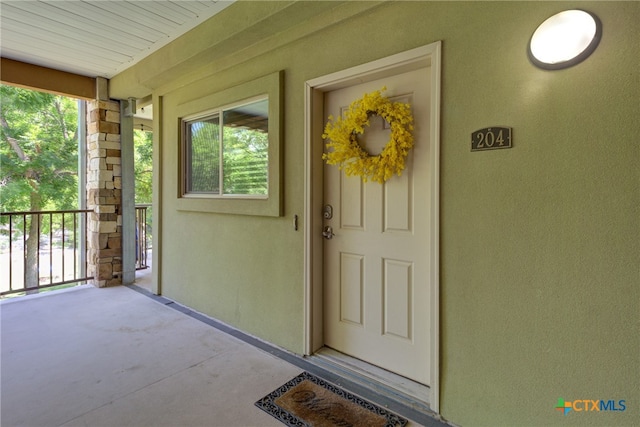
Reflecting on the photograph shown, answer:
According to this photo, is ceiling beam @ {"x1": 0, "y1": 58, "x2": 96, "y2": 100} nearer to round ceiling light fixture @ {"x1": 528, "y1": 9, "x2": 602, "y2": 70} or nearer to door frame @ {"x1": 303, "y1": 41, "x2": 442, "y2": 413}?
door frame @ {"x1": 303, "y1": 41, "x2": 442, "y2": 413}

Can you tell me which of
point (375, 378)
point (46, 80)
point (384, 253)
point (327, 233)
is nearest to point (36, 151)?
point (46, 80)

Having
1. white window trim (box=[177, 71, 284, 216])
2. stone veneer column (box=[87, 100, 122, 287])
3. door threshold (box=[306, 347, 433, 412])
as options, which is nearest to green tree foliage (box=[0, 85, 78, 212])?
stone veneer column (box=[87, 100, 122, 287])

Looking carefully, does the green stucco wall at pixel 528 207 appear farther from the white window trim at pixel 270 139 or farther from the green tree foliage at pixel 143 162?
the green tree foliage at pixel 143 162

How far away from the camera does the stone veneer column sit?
4188 mm

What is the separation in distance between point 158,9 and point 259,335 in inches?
108

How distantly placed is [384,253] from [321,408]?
Answer: 99 cm

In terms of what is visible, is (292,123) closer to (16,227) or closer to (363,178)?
(363,178)

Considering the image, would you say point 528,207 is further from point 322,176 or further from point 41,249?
point 41,249

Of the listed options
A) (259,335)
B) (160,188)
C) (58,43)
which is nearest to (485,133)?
(259,335)

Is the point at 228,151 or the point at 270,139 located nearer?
the point at 270,139

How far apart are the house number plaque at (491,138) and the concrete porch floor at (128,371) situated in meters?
1.48

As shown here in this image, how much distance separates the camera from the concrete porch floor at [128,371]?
1791 millimetres

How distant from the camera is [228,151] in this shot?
308cm

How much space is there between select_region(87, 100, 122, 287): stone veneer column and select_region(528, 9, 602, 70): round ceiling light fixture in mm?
4635
